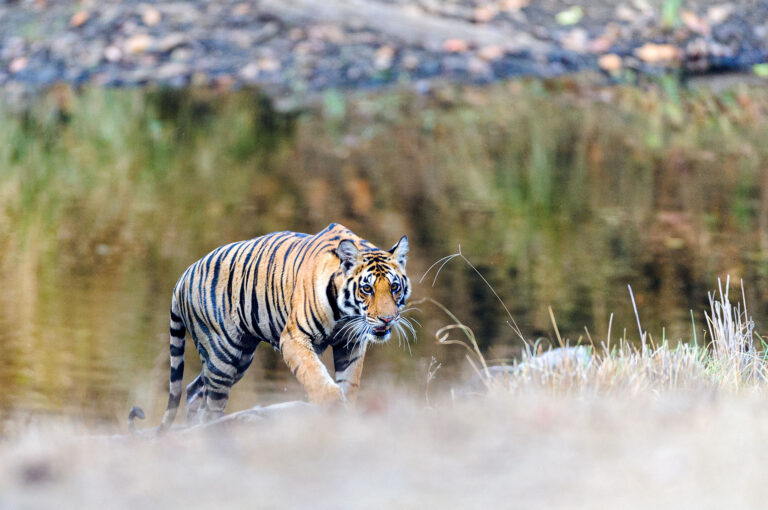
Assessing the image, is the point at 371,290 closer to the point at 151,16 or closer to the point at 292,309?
the point at 292,309

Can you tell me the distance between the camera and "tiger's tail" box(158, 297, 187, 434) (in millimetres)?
5969

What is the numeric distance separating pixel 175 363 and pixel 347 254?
1416mm

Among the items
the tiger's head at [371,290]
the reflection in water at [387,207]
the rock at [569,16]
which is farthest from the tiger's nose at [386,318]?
the rock at [569,16]

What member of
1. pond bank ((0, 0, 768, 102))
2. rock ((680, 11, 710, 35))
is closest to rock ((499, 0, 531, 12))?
pond bank ((0, 0, 768, 102))

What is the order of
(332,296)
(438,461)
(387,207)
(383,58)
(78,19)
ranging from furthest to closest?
(78,19) < (383,58) < (387,207) < (332,296) < (438,461)

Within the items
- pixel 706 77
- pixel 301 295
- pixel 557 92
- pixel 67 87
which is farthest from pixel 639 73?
pixel 301 295

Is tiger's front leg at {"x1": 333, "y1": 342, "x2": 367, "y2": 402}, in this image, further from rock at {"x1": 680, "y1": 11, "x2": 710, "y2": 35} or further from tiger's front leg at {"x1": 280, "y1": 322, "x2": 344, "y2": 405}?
rock at {"x1": 680, "y1": 11, "x2": 710, "y2": 35}

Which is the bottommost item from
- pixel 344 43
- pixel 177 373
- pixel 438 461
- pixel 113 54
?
pixel 344 43

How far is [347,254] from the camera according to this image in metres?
5.07

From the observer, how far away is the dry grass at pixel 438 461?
11.5ft

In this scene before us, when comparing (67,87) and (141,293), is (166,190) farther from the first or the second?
(67,87)

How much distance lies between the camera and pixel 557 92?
15.8 m

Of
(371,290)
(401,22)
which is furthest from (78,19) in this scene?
(371,290)

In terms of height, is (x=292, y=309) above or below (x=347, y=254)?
below
